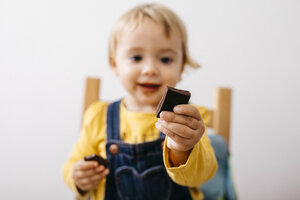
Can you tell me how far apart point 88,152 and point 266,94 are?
716 millimetres

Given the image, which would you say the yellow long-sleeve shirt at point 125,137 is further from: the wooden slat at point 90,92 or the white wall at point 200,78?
the white wall at point 200,78

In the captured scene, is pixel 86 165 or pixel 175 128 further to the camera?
A: pixel 86 165

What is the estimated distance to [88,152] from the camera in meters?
0.55

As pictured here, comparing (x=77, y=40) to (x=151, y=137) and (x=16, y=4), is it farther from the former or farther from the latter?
(x=151, y=137)

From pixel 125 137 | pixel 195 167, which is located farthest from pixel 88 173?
pixel 195 167

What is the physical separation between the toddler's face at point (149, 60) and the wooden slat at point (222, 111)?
10.1 inches

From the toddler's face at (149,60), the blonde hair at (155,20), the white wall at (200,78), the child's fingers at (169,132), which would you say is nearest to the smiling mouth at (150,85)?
the toddler's face at (149,60)

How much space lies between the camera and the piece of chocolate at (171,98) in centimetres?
22

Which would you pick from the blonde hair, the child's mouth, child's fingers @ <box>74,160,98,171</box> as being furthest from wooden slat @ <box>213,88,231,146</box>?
child's fingers @ <box>74,160,98,171</box>

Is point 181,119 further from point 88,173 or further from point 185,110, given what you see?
point 88,173

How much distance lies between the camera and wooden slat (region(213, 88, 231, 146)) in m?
0.68

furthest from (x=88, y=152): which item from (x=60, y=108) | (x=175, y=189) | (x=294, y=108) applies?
(x=294, y=108)

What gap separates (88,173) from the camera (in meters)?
0.44

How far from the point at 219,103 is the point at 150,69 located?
1.08 ft
